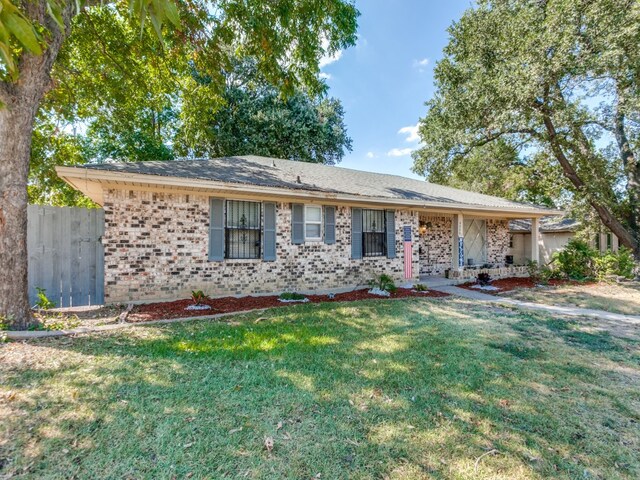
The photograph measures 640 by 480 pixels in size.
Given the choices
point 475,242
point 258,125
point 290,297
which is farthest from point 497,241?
point 258,125

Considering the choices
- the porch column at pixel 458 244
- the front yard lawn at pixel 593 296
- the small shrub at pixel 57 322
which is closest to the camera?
the small shrub at pixel 57 322

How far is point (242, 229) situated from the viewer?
25.8ft

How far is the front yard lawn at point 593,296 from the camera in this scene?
24.4 ft

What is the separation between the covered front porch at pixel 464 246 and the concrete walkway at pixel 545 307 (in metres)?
1.81

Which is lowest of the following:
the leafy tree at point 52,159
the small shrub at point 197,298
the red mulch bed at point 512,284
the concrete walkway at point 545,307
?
the concrete walkway at point 545,307

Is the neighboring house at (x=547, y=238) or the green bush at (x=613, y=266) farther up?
the neighboring house at (x=547, y=238)

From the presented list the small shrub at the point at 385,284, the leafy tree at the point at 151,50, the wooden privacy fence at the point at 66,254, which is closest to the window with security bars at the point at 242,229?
the wooden privacy fence at the point at 66,254

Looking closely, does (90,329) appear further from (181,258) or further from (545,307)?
(545,307)

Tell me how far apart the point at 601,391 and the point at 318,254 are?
20.9 ft

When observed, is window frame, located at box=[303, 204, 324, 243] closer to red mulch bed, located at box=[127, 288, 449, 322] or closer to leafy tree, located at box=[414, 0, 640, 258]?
red mulch bed, located at box=[127, 288, 449, 322]

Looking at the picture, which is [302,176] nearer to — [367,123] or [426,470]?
[426,470]

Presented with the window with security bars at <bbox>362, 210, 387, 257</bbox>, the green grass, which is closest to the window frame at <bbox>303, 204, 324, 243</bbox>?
the window with security bars at <bbox>362, 210, 387, 257</bbox>

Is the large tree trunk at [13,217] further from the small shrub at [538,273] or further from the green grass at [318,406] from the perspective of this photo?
the small shrub at [538,273]

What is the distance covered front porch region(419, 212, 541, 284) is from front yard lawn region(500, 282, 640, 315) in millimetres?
2219
